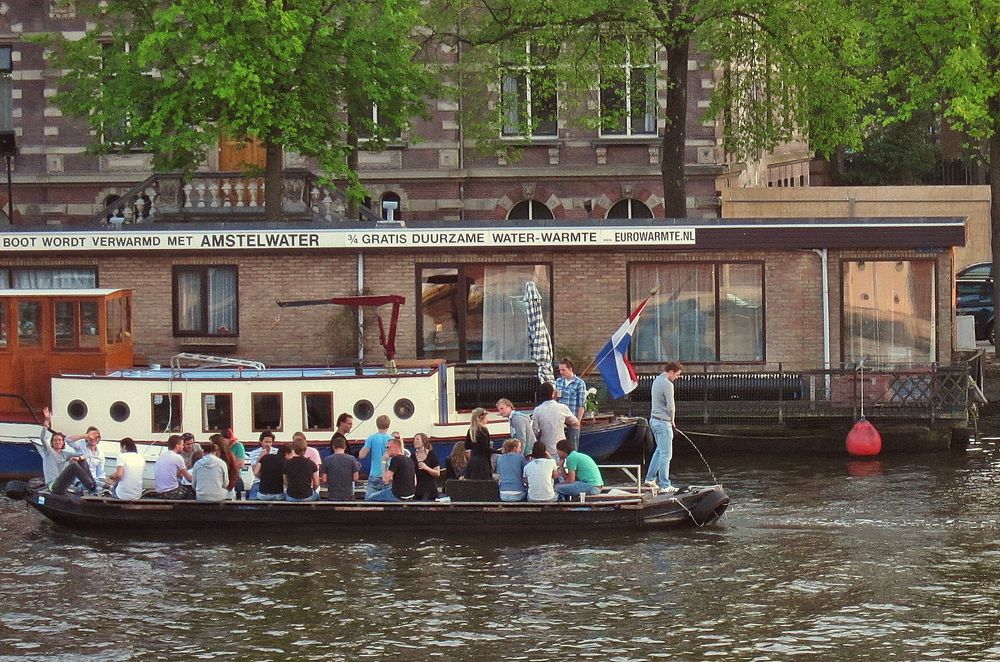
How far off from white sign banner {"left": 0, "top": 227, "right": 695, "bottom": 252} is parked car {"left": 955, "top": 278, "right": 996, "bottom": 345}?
38.7ft

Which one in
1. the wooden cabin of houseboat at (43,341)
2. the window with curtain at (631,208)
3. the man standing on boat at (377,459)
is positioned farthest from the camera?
the window with curtain at (631,208)

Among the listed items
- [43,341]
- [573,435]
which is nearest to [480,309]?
[573,435]

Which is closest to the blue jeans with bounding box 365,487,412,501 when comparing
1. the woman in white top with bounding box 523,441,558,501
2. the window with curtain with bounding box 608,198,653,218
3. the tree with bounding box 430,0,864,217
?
the woman in white top with bounding box 523,441,558,501

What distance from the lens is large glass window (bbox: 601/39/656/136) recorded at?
3888 cm

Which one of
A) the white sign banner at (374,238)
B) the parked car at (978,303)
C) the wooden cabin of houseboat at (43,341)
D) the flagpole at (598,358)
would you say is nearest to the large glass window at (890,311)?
the white sign banner at (374,238)

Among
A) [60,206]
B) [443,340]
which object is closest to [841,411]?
[443,340]

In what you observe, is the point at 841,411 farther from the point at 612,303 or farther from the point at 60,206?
the point at 60,206

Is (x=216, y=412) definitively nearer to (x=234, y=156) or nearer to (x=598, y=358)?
(x=598, y=358)

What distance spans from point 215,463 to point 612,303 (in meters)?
10.7

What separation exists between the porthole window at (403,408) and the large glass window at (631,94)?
1142cm

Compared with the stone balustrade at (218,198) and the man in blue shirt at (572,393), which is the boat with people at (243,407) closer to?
the man in blue shirt at (572,393)

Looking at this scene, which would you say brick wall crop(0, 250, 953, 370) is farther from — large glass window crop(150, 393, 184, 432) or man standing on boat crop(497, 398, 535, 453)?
man standing on boat crop(497, 398, 535, 453)

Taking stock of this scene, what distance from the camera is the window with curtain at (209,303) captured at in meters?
34.7

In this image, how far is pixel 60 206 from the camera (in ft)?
159
